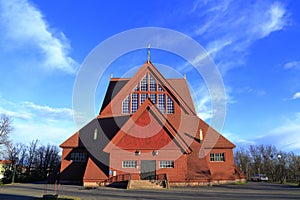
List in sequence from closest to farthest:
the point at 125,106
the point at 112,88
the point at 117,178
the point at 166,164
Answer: the point at 117,178 → the point at 166,164 → the point at 125,106 → the point at 112,88

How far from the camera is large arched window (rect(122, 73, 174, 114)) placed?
3117cm

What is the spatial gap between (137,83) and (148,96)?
8.19 ft

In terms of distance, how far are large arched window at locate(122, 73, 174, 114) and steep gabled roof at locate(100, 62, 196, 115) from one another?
1.71 ft

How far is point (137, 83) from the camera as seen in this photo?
3238cm

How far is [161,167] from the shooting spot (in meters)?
24.1

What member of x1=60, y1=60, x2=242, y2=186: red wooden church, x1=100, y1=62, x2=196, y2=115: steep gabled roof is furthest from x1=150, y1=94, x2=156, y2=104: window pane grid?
x1=100, y1=62, x2=196, y2=115: steep gabled roof

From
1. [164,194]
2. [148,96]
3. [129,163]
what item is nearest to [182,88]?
[148,96]

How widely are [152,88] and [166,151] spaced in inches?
425

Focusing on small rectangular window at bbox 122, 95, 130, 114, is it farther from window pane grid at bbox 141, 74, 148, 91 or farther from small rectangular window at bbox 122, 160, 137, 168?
small rectangular window at bbox 122, 160, 137, 168

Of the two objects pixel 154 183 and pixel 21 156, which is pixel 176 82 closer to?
pixel 154 183

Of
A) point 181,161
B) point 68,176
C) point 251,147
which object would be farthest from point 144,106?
point 251,147

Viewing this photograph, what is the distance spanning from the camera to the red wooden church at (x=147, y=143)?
24062 millimetres

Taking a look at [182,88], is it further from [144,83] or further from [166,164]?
[166,164]

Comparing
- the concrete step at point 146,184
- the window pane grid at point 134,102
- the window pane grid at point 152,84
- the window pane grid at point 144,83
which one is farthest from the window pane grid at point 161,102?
the concrete step at point 146,184
